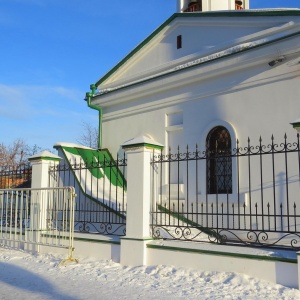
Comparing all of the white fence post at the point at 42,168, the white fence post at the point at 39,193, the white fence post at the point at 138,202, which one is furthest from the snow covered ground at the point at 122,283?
the white fence post at the point at 42,168

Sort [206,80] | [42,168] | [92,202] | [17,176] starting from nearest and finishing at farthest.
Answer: [42,168] → [92,202] → [206,80] → [17,176]

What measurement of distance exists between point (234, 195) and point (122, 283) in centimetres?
341

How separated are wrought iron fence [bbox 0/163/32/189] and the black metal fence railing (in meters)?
3.21

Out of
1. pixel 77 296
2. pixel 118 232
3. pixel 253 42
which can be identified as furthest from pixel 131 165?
pixel 253 42

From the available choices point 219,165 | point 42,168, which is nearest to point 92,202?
point 42,168

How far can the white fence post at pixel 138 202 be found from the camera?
6.83m

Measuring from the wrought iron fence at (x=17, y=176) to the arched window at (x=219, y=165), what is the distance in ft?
13.4

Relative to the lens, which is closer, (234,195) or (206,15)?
(234,195)

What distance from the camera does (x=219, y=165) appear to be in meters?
9.03

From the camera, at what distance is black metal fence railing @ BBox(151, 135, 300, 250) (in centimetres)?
680

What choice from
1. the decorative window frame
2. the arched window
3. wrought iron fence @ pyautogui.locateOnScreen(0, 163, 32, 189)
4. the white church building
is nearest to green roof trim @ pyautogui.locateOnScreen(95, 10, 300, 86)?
the white church building

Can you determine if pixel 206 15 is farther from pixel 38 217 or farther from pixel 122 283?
pixel 122 283

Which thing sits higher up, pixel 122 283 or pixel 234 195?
pixel 234 195

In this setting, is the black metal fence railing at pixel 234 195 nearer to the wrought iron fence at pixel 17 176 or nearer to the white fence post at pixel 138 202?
the white fence post at pixel 138 202
